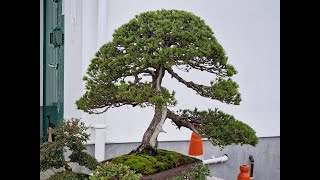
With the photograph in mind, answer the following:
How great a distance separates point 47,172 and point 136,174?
0.99ft

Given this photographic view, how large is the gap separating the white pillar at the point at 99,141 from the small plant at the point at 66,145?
271 mm

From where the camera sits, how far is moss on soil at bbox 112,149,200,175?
1.13 metres

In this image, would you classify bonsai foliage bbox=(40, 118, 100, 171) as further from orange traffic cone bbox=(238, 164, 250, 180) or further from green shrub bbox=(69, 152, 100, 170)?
orange traffic cone bbox=(238, 164, 250, 180)

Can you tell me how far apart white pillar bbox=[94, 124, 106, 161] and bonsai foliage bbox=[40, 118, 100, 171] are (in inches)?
10.7

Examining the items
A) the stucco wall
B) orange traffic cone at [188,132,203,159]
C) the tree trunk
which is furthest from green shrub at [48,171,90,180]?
the stucco wall

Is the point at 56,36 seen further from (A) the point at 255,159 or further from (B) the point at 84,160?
(A) the point at 255,159

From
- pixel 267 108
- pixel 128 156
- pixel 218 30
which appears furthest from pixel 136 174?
pixel 267 108

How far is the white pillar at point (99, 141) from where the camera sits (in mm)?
1469

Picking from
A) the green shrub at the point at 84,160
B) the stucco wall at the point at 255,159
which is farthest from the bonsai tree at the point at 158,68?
the stucco wall at the point at 255,159

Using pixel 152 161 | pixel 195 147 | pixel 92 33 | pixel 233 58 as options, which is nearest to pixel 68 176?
pixel 152 161

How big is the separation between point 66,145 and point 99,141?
37 centimetres

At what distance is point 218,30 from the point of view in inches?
70.6
